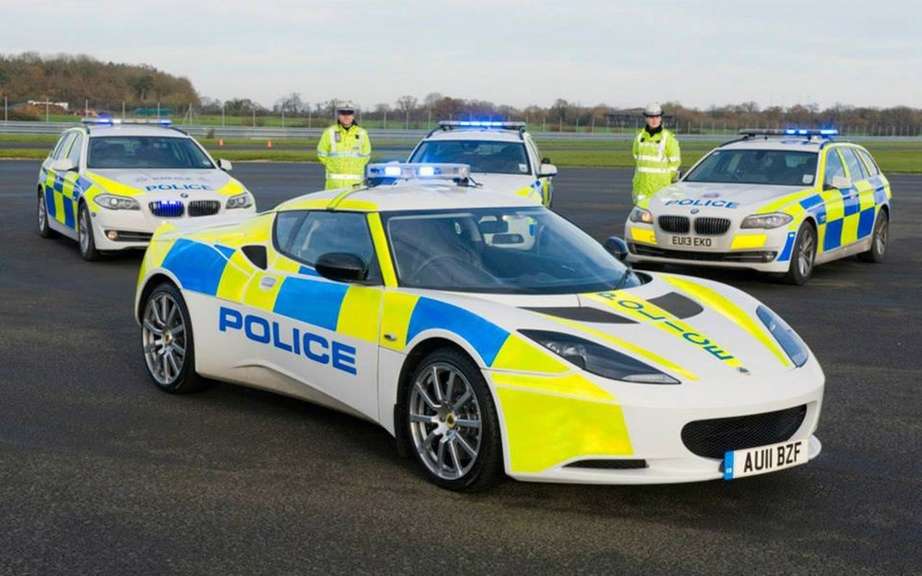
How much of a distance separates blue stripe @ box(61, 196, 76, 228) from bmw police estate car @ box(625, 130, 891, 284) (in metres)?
6.41

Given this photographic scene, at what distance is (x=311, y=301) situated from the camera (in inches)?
239

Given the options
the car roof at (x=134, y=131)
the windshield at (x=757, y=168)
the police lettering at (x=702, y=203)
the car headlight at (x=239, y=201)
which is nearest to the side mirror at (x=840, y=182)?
the windshield at (x=757, y=168)

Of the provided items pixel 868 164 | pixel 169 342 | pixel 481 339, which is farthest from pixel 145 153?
pixel 481 339

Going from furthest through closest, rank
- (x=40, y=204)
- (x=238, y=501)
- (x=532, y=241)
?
1. (x=40, y=204)
2. (x=532, y=241)
3. (x=238, y=501)

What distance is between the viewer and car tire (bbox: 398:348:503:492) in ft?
16.6

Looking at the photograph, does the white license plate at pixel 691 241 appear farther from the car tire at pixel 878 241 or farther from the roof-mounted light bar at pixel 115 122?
the roof-mounted light bar at pixel 115 122

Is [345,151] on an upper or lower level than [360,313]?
upper

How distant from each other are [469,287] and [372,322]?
0.49m

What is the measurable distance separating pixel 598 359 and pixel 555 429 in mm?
345

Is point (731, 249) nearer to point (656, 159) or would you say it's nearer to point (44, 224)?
point (656, 159)

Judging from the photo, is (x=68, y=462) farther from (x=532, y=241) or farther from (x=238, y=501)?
(x=532, y=241)

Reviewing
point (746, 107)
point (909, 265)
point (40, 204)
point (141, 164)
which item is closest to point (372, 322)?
point (141, 164)

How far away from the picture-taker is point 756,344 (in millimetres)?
5414

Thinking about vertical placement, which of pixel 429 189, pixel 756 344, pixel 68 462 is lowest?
pixel 68 462
